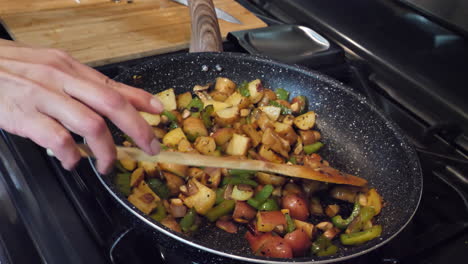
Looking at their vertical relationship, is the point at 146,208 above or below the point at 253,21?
below

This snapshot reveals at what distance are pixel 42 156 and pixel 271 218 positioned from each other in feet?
1.68

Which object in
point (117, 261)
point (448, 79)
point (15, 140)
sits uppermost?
point (448, 79)

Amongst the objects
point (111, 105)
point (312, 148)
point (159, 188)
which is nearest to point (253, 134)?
point (312, 148)

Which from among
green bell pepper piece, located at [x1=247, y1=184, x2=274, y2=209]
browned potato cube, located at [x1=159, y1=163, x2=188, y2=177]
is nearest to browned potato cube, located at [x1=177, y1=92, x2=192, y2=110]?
browned potato cube, located at [x1=159, y1=163, x2=188, y2=177]

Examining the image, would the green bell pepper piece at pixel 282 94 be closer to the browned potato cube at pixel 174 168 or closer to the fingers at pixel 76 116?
the browned potato cube at pixel 174 168

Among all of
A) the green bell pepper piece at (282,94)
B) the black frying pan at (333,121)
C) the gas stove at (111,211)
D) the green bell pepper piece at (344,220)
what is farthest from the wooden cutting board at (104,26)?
the green bell pepper piece at (344,220)

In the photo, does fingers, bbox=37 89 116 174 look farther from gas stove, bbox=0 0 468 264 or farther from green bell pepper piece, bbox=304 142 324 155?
green bell pepper piece, bbox=304 142 324 155

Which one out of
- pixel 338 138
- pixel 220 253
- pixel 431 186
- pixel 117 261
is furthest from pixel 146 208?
pixel 431 186

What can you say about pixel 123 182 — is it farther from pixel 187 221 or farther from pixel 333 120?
pixel 333 120

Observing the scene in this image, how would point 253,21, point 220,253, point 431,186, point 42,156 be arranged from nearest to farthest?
1. point 220,253
2. point 42,156
3. point 431,186
4. point 253,21

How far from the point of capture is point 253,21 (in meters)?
1.65

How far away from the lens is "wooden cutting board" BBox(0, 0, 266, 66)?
4.46 ft

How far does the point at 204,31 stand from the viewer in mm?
1312

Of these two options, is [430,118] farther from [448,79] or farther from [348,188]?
[348,188]
